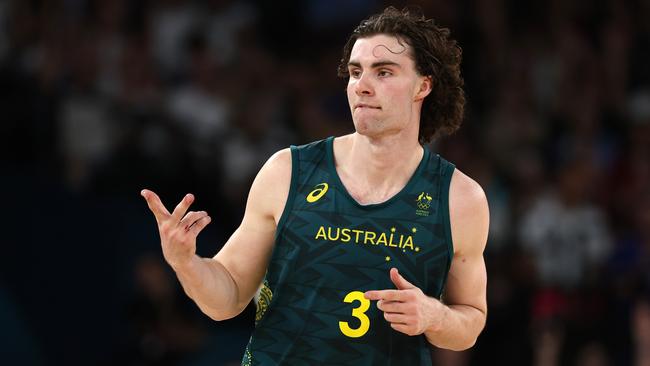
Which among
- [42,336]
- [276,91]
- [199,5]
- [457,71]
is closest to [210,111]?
[276,91]

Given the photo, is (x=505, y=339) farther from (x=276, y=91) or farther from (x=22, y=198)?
(x=22, y=198)

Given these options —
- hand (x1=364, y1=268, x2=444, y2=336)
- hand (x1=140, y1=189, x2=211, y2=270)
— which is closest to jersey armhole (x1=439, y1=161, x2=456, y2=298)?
hand (x1=364, y1=268, x2=444, y2=336)

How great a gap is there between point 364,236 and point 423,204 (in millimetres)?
315

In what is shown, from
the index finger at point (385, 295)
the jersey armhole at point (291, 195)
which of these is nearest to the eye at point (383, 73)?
the jersey armhole at point (291, 195)

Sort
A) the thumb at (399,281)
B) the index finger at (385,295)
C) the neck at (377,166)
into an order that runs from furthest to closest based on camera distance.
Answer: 1. the neck at (377,166)
2. the thumb at (399,281)
3. the index finger at (385,295)

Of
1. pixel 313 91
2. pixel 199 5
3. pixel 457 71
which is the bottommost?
pixel 457 71

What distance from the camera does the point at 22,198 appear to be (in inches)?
425

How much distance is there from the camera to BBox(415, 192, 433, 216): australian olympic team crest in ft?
16.9

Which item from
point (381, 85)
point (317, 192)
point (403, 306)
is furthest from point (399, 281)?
point (381, 85)

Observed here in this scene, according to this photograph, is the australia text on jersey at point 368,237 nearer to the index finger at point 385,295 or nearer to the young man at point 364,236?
the young man at point 364,236

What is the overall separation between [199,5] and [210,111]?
155 cm

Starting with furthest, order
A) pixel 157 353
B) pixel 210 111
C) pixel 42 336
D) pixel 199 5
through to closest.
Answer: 1. pixel 199 5
2. pixel 210 111
3. pixel 42 336
4. pixel 157 353

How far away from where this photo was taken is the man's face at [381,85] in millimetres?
5105

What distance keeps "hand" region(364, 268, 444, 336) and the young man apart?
158 mm
